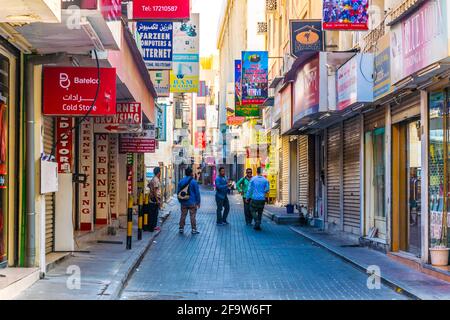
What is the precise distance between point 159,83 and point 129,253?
1568 centimetres

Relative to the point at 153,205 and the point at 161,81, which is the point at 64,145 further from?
the point at 161,81

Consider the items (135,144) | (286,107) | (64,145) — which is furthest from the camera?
(135,144)

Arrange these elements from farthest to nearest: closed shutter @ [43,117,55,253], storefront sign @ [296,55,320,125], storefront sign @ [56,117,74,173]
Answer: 1. storefront sign @ [296,55,320,125]
2. storefront sign @ [56,117,74,173]
3. closed shutter @ [43,117,55,253]

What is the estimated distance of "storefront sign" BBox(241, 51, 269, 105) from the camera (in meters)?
31.3

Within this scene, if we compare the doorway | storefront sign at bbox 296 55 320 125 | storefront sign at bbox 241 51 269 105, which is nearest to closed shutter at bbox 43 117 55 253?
the doorway

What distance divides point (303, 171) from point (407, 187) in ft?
44.3

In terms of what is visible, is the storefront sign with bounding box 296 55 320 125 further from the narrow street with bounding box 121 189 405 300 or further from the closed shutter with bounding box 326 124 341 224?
the narrow street with bounding box 121 189 405 300

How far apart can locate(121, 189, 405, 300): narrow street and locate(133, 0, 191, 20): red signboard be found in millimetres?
4681

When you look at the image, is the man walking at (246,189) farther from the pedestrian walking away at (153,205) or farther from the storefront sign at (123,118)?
the storefront sign at (123,118)

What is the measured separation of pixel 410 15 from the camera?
12.0m

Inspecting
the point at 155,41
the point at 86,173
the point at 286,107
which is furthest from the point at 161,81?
the point at 86,173

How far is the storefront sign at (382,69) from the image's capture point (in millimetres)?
14430

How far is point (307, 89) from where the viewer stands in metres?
19.8
